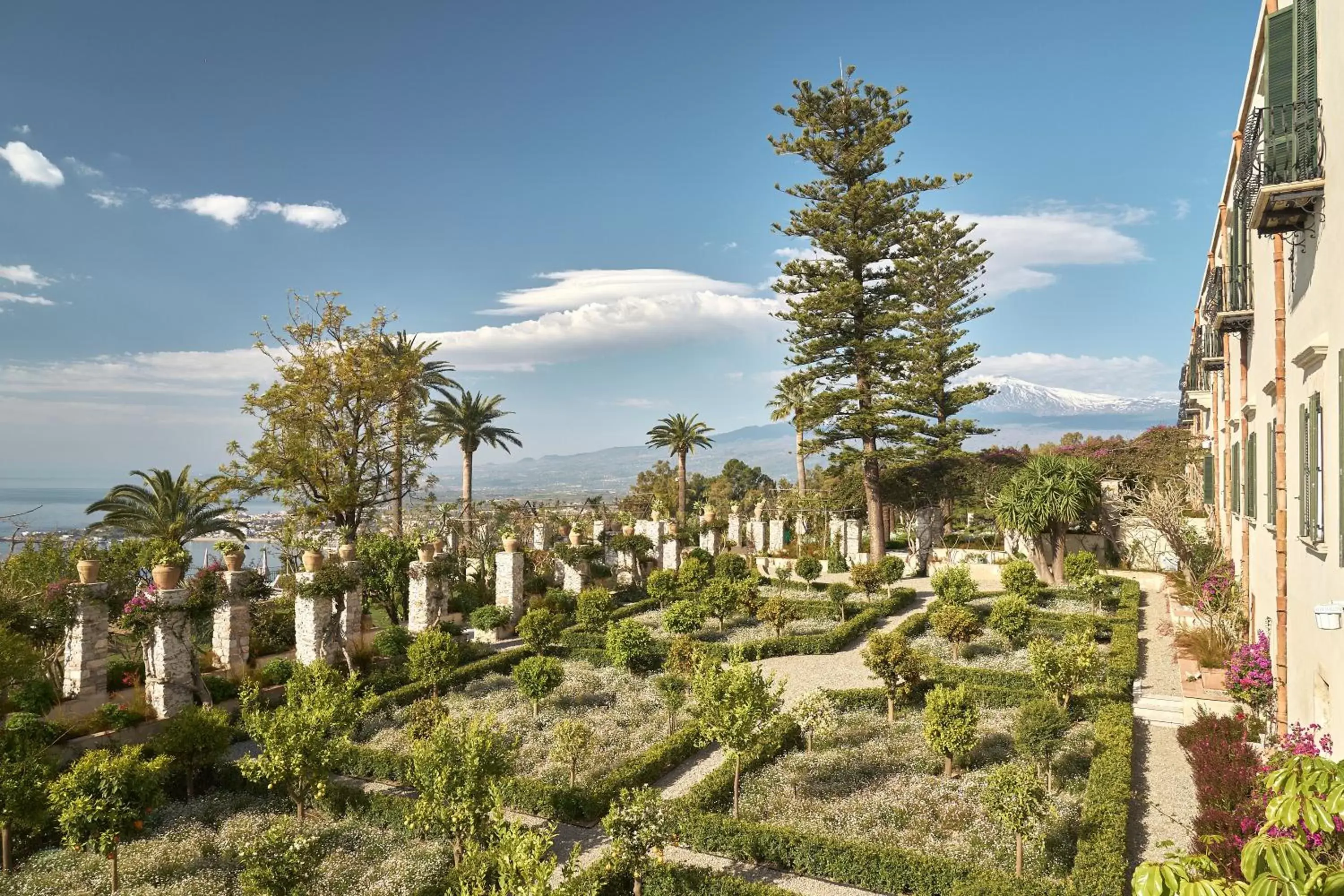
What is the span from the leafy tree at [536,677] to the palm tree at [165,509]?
539 inches

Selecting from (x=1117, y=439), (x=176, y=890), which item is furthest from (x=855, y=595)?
(x=176, y=890)

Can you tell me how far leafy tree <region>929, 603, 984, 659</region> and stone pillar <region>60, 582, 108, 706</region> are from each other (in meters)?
16.4

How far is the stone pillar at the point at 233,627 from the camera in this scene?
15.7 meters

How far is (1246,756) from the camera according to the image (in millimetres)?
9930

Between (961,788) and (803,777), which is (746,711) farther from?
(961,788)

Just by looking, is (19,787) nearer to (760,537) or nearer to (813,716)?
(813,716)

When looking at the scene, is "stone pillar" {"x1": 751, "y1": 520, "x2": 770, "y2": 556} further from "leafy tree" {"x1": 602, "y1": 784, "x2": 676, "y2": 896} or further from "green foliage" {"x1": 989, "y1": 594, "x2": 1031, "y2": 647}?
"leafy tree" {"x1": 602, "y1": 784, "x2": 676, "y2": 896}

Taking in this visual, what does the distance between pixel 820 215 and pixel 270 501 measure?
22.4 meters

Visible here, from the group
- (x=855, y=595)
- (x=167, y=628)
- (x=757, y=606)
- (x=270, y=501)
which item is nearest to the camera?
(x=167, y=628)

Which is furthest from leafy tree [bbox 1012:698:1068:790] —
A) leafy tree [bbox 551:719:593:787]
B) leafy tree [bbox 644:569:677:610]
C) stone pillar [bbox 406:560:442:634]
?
leafy tree [bbox 644:569:677:610]

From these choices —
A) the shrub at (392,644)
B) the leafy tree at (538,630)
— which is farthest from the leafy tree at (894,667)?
the shrub at (392,644)

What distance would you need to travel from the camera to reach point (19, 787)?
921 centimetres

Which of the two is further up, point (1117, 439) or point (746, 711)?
point (1117, 439)

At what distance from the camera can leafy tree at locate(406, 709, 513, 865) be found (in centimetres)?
884
